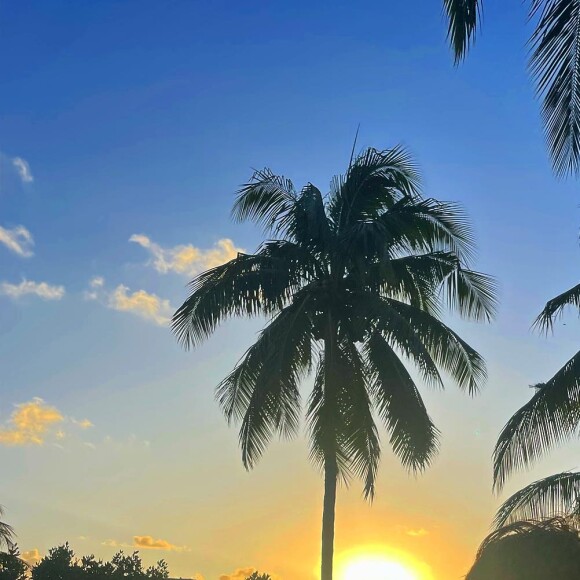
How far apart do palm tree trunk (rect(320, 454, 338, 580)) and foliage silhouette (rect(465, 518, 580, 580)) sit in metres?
8.36

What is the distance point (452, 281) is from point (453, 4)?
11.6 meters

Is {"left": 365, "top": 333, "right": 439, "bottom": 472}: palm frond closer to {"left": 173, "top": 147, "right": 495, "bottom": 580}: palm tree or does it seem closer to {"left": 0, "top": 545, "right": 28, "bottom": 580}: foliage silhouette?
{"left": 173, "top": 147, "right": 495, "bottom": 580}: palm tree

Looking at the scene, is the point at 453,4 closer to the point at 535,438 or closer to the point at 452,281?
the point at 535,438

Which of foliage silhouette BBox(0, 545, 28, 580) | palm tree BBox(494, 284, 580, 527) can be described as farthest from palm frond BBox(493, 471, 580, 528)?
foliage silhouette BBox(0, 545, 28, 580)

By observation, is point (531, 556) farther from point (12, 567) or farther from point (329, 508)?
point (12, 567)

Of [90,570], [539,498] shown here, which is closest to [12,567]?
[90,570]

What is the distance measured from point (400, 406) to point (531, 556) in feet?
27.8

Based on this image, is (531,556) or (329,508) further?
(329,508)

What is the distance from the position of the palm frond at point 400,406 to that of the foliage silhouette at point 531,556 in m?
7.47

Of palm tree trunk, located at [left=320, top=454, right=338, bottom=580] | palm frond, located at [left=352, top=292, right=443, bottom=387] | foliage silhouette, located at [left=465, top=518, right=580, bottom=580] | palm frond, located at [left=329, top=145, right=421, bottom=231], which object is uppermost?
palm frond, located at [left=329, top=145, right=421, bottom=231]

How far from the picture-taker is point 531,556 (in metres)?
11.0

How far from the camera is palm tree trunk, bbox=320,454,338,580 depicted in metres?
19.5

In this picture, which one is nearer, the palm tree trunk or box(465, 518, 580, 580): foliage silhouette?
box(465, 518, 580, 580): foliage silhouette

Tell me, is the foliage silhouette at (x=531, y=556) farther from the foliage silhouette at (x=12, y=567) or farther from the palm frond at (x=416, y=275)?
the foliage silhouette at (x=12, y=567)
